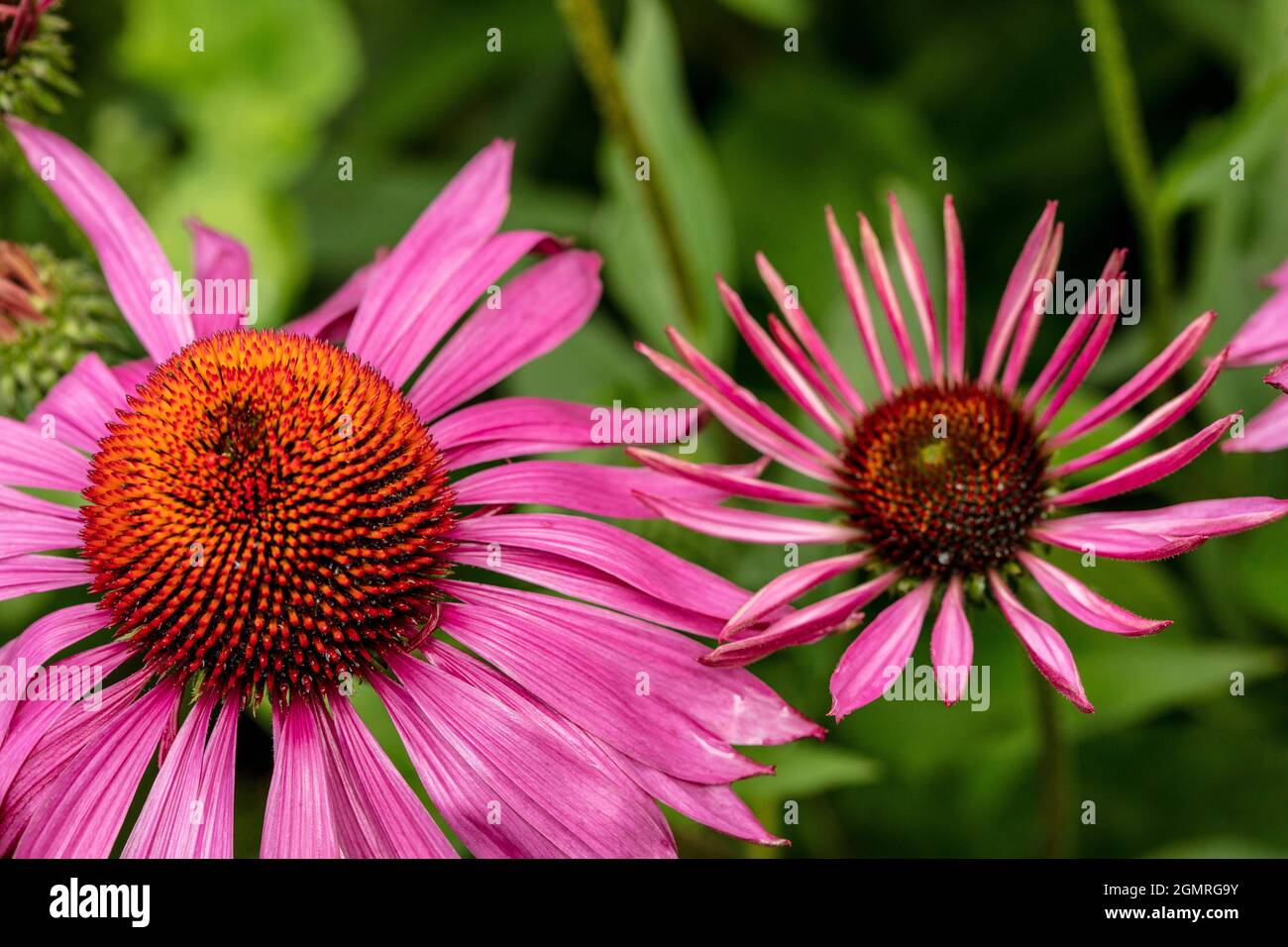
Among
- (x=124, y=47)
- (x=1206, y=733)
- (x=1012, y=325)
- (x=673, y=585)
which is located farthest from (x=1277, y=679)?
(x=124, y=47)

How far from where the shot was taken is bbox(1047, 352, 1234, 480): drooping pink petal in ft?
2.51

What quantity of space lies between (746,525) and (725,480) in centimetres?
5

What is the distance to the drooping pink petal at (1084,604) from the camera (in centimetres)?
76

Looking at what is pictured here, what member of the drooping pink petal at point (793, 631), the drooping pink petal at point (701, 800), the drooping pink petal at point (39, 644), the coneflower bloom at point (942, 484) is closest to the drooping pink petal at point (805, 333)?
the coneflower bloom at point (942, 484)

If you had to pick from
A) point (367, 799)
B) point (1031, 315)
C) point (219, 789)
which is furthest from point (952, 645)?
point (219, 789)

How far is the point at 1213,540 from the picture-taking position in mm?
1423

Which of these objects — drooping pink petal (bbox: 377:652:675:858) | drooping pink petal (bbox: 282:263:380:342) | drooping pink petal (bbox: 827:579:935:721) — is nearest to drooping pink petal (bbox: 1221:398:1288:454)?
drooping pink petal (bbox: 827:579:935:721)

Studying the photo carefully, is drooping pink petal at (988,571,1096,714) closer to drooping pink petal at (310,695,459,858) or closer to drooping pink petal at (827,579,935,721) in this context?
drooping pink petal at (827,579,935,721)

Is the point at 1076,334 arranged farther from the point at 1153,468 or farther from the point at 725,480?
the point at 725,480

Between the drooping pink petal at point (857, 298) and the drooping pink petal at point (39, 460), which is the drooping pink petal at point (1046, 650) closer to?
the drooping pink petal at point (857, 298)

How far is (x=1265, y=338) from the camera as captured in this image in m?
0.93

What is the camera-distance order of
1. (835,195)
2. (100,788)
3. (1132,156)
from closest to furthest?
(100,788) → (1132,156) → (835,195)
